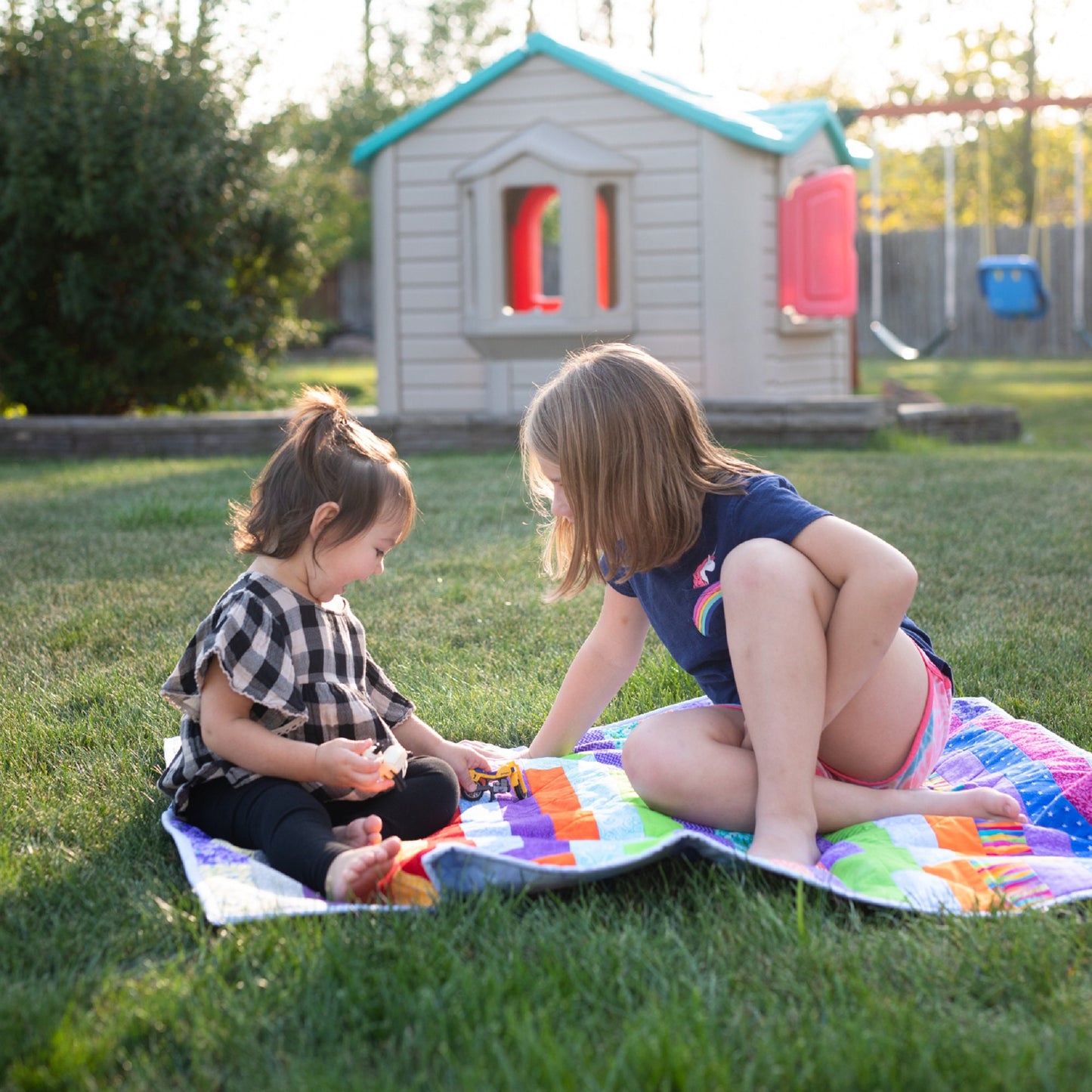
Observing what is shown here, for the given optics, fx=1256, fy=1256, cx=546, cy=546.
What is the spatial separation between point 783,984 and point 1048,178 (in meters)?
32.4

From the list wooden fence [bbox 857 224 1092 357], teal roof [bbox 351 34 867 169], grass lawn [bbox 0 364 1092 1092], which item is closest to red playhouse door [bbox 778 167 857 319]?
teal roof [bbox 351 34 867 169]

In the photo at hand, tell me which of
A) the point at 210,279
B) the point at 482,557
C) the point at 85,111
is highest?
the point at 85,111

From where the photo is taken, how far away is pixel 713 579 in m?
2.08

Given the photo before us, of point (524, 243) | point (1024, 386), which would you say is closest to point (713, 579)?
point (524, 243)

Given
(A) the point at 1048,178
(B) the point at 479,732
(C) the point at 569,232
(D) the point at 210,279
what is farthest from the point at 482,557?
(A) the point at 1048,178

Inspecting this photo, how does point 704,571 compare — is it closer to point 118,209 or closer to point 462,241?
point 462,241

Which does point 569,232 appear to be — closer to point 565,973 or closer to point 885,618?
point 885,618

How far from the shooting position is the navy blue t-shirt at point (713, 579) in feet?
6.63

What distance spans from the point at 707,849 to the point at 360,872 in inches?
20.0

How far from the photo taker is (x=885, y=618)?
1.96 meters

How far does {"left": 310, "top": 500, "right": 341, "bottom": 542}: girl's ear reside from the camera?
7.00 feet

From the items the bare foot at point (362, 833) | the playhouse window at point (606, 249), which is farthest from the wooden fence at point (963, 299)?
the bare foot at point (362, 833)

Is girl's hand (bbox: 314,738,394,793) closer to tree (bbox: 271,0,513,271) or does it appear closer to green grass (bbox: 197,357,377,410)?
green grass (bbox: 197,357,377,410)

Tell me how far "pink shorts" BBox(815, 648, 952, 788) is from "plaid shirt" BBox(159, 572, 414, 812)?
821 millimetres
